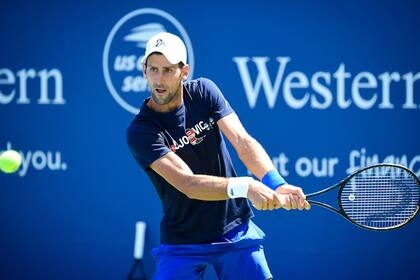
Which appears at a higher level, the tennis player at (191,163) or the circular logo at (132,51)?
the circular logo at (132,51)

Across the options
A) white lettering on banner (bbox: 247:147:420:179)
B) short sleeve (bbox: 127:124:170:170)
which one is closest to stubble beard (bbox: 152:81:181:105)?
short sleeve (bbox: 127:124:170:170)

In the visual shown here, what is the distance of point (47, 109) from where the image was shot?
6.79 meters

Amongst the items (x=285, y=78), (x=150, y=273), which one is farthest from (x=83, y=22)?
(x=150, y=273)

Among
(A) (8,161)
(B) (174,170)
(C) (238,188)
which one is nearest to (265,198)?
(C) (238,188)

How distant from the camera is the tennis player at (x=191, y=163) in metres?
4.34

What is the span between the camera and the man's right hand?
4016mm

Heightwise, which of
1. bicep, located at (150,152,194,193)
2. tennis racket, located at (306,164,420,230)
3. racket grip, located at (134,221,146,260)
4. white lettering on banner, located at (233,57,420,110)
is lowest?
racket grip, located at (134,221,146,260)

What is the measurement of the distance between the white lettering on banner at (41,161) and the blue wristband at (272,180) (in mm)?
2813

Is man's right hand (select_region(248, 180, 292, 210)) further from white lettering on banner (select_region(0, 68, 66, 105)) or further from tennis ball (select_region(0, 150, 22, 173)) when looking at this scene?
white lettering on banner (select_region(0, 68, 66, 105))

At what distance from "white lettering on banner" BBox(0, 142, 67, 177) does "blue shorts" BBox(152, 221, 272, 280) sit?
8.22 ft

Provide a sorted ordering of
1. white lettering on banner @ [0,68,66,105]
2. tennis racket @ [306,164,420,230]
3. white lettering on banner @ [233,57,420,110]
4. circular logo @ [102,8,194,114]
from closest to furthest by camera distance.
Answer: tennis racket @ [306,164,420,230] < white lettering on banner @ [233,57,420,110] < circular logo @ [102,8,194,114] < white lettering on banner @ [0,68,66,105]

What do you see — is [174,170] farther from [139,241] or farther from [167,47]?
[139,241]

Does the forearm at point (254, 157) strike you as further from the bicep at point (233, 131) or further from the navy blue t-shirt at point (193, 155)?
the navy blue t-shirt at point (193, 155)

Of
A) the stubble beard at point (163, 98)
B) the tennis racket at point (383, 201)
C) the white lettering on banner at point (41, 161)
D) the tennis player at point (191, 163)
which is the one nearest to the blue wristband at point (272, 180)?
the tennis player at point (191, 163)
